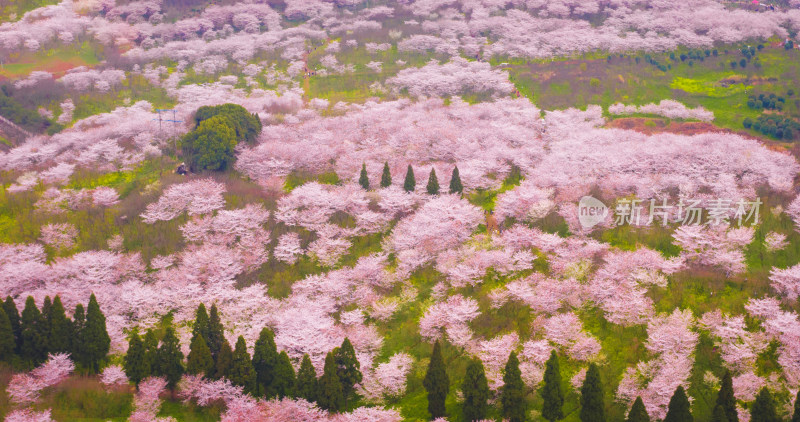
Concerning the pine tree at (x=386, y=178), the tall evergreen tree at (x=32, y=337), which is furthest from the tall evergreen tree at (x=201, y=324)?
the pine tree at (x=386, y=178)

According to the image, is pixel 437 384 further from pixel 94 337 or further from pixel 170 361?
pixel 94 337

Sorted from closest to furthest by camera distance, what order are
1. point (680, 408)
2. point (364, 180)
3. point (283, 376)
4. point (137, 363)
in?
point (680, 408)
point (283, 376)
point (137, 363)
point (364, 180)

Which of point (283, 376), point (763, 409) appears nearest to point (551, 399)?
point (763, 409)

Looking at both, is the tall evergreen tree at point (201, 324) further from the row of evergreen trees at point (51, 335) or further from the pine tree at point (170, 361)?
the row of evergreen trees at point (51, 335)

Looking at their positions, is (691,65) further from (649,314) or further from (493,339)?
(493,339)

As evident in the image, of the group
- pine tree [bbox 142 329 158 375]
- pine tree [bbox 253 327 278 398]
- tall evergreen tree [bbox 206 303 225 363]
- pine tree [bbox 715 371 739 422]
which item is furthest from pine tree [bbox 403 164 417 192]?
pine tree [bbox 715 371 739 422]

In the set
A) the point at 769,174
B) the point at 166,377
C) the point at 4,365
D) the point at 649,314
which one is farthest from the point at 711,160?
the point at 4,365
